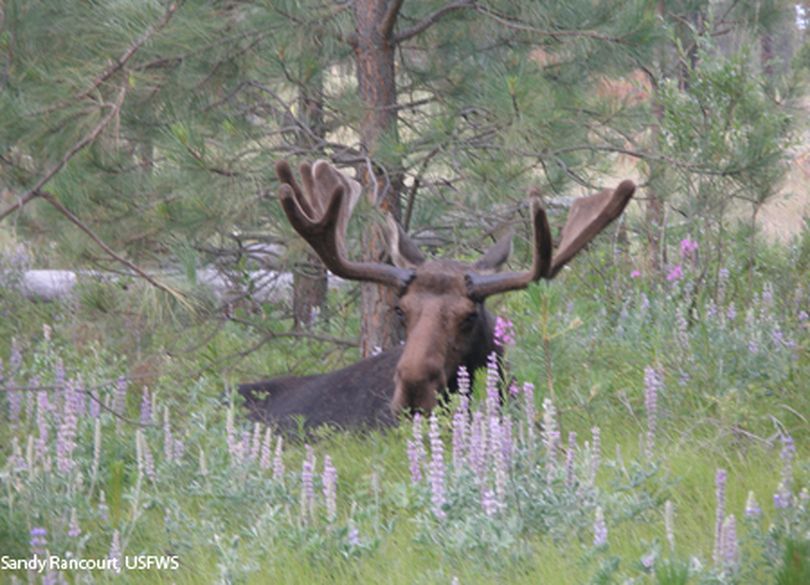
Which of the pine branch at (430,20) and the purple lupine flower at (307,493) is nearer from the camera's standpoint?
the purple lupine flower at (307,493)

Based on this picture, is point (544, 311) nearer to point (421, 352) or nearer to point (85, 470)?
point (421, 352)

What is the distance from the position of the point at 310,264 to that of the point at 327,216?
105 inches

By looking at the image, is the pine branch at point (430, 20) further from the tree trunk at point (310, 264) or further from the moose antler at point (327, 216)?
the moose antler at point (327, 216)

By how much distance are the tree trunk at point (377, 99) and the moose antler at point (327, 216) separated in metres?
0.78

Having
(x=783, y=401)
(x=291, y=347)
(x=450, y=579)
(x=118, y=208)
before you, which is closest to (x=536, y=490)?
(x=450, y=579)

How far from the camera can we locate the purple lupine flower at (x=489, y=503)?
164 inches

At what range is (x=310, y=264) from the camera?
961 cm

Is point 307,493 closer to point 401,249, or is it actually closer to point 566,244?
point 566,244

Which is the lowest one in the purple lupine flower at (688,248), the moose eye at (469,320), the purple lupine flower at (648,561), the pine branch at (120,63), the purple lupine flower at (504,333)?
the purple lupine flower at (648,561)

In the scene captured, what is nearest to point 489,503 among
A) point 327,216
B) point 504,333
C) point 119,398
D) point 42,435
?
point 42,435

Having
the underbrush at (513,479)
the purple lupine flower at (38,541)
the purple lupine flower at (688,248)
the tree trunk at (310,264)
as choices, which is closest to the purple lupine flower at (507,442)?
the underbrush at (513,479)

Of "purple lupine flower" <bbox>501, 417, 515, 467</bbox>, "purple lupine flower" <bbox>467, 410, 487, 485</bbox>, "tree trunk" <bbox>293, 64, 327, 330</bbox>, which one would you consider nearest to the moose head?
"tree trunk" <bbox>293, 64, 327, 330</bbox>

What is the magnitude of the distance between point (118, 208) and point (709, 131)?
3.68m

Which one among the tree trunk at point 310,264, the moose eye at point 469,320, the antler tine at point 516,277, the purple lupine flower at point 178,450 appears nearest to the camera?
the purple lupine flower at point 178,450
